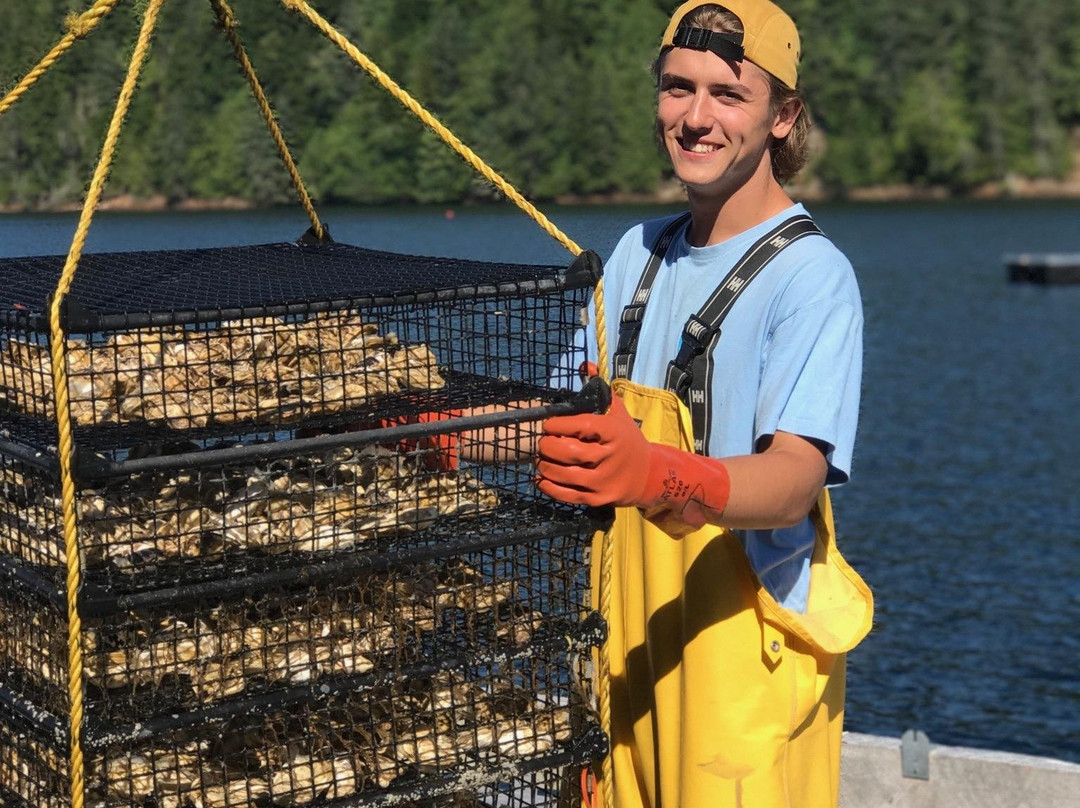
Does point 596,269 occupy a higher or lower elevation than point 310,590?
higher

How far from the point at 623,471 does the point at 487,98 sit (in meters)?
18.9

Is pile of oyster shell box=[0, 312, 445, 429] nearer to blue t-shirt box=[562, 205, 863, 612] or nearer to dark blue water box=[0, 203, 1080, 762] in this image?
blue t-shirt box=[562, 205, 863, 612]

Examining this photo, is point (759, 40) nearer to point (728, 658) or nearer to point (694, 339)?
point (694, 339)

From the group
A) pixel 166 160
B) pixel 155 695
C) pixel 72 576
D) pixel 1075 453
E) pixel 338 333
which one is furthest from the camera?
pixel 1075 453

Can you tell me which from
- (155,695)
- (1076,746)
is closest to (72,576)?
(155,695)

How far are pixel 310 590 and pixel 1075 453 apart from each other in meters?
22.3

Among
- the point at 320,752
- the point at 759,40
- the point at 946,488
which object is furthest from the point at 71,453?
the point at 946,488

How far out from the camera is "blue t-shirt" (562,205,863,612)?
3174mm

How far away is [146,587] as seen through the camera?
9.12 ft

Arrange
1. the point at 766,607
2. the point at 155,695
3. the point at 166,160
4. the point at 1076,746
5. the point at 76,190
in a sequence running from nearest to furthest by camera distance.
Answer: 1. the point at 155,695
2. the point at 766,607
3. the point at 76,190
4. the point at 166,160
5. the point at 1076,746

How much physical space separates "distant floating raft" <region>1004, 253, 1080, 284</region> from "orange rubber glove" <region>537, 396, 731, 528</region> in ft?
144

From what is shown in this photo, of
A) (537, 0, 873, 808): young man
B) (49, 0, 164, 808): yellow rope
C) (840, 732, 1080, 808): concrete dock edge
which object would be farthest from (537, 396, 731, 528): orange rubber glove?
(840, 732, 1080, 808): concrete dock edge

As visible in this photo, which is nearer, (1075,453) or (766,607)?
(766,607)

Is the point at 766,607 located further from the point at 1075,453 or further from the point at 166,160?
the point at 1075,453
